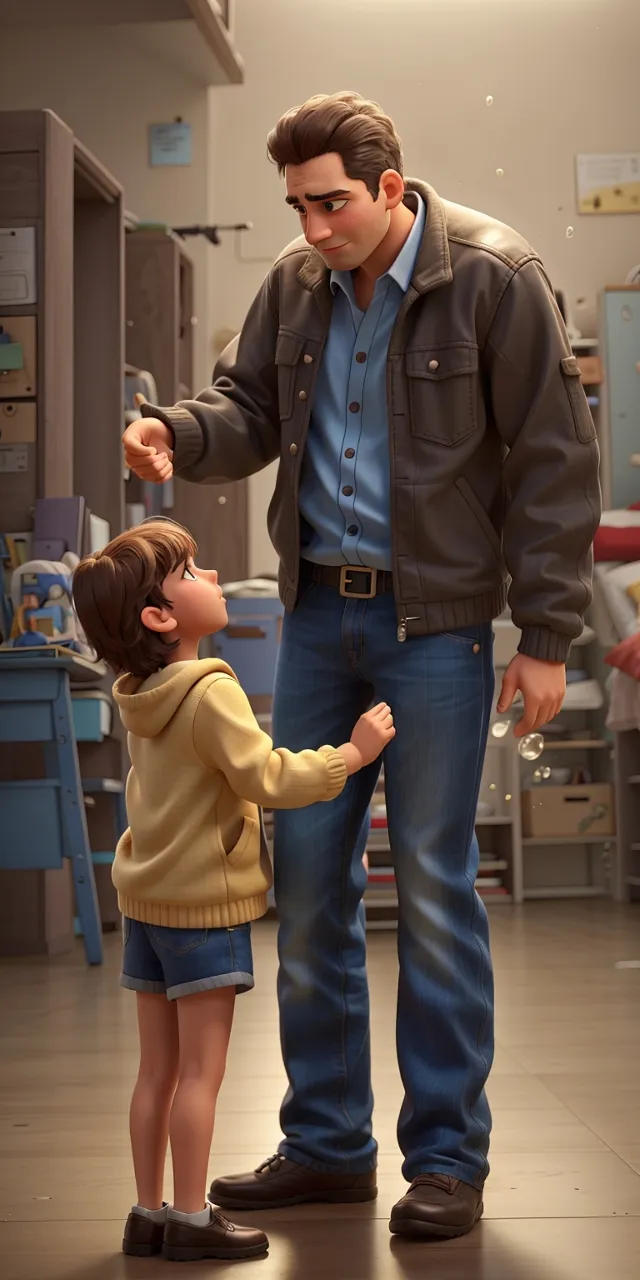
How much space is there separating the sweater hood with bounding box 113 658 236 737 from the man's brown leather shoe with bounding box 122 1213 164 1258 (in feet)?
1.55

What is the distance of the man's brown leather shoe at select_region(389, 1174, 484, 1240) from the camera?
1.47 meters

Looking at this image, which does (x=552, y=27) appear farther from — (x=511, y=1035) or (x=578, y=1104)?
(x=578, y=1104)

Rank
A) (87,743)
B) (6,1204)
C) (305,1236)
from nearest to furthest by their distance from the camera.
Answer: (305,1236), (6,1204), (87,743)

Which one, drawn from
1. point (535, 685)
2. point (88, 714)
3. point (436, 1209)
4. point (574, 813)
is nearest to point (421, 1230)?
point (436, 1209)

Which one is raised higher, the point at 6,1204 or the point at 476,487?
the point at 476,487

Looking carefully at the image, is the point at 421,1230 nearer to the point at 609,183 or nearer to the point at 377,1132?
the point at 377,1132

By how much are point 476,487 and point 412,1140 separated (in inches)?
27.8

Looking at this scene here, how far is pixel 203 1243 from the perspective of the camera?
1.41 metres

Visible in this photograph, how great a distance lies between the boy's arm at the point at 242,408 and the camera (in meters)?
1.68

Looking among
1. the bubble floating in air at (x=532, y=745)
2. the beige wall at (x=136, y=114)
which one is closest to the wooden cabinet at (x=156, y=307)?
the beige wall at (x=136, y=114)

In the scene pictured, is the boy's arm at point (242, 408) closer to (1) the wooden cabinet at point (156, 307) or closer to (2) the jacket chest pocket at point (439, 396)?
(2) the jacket chest pocket at point (439, 396)

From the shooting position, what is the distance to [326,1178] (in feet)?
5.32

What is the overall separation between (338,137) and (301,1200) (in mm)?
1129

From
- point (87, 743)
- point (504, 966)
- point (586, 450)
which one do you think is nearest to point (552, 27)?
point (87, 743)
